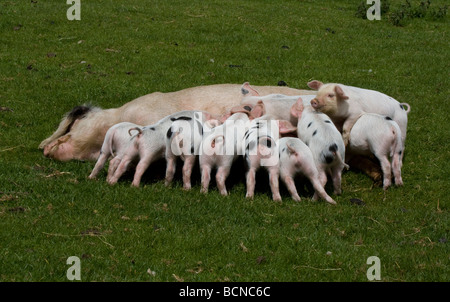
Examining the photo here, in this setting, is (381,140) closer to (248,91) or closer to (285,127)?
(285,127)

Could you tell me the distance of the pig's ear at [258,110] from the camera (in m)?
8.30

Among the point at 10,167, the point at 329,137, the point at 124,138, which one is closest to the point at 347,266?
the point at 329,137

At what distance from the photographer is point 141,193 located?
7270 mm

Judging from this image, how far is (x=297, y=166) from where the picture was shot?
7.29m

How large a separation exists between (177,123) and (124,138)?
27.2 inches

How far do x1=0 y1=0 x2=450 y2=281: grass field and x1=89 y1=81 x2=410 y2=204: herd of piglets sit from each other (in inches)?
10.6

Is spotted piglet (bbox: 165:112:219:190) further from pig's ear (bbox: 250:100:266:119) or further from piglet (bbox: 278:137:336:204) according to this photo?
piglet (bbox: 278:137:336:204)

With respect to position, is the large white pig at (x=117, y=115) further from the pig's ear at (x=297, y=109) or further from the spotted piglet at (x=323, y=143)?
the spotted piglet at (x=323, y=143)

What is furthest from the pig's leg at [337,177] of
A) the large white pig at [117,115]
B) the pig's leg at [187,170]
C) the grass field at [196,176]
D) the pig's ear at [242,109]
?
the large white pig at [117,115]

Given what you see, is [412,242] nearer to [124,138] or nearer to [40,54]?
[124,138]

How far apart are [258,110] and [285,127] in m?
0.43

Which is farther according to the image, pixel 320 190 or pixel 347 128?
pixel 347 128

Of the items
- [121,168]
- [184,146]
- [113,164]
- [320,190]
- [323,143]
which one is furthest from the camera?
[113,164]

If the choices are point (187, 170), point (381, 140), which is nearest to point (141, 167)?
point (187, 170)
